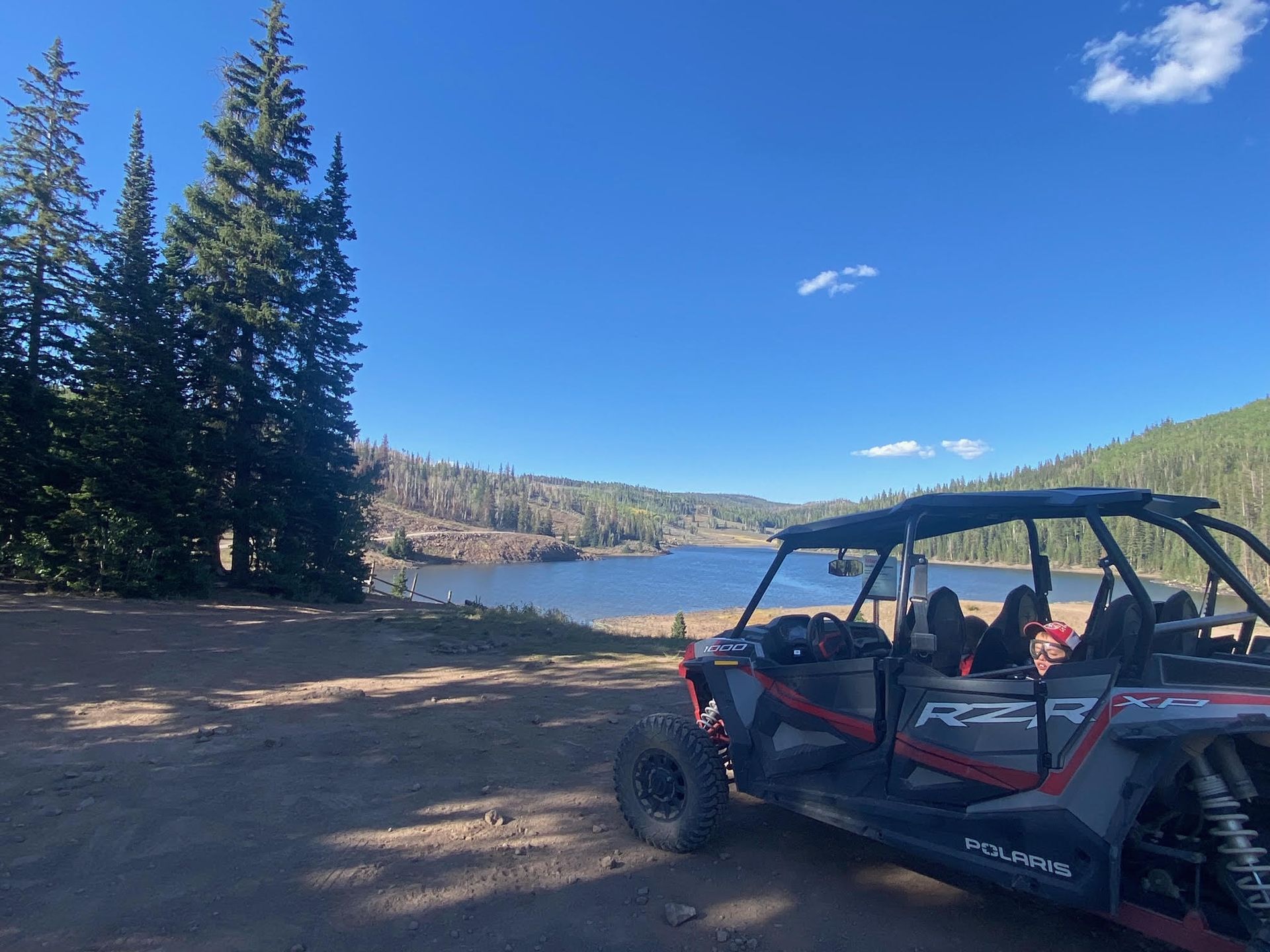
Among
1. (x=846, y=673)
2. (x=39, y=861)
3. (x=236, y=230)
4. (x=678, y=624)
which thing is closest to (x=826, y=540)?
(x=846, y=673)

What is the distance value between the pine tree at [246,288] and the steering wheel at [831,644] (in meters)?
17.5

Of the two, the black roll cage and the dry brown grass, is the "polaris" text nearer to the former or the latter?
the black roll cage

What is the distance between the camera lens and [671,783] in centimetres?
465

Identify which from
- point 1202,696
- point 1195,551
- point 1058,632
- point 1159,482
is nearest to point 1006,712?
point 1058,632

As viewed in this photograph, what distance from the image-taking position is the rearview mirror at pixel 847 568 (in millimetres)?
5043

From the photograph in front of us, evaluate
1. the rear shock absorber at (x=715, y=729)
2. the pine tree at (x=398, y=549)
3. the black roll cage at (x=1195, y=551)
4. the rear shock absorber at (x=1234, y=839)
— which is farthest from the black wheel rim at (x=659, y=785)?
the pine tree at (x=398, y=549)

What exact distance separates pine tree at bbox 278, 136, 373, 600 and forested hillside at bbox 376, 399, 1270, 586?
188 cm

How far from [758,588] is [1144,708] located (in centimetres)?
252

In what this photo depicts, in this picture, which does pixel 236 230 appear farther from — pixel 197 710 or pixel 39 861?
pixel 39 861

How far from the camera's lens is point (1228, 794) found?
9.22 ft

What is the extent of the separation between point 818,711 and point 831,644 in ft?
1.57

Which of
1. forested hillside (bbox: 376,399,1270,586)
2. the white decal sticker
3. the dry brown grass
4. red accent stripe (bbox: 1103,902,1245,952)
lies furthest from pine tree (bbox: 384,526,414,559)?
red accent stripe (bbox: 1103,902,1245,952)

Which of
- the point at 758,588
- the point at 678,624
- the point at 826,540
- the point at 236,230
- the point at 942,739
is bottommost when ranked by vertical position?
the point at 678,624

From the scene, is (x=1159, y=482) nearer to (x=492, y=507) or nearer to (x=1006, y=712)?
(x=1006, y=712)
